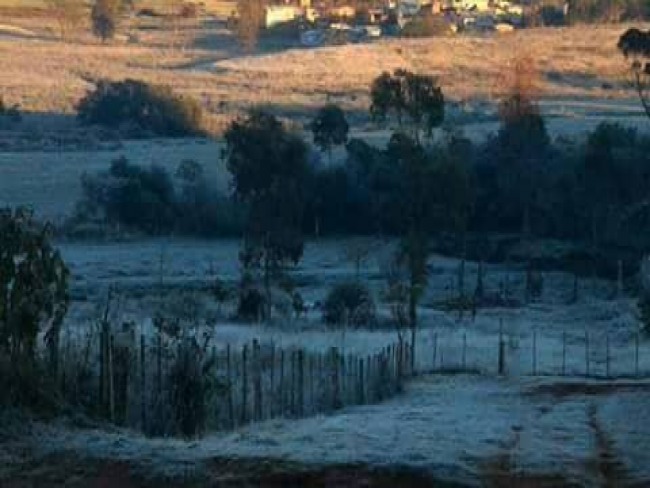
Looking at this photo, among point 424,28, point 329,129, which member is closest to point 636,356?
point 329,129

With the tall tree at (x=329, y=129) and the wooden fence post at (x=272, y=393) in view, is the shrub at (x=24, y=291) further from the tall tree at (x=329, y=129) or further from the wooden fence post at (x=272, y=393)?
the tall tree at (x=329, y=129)

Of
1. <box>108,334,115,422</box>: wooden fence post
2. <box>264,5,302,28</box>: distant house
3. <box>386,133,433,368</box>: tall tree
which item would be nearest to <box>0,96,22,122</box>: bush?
Result: <box>386,133,433,368</box>: tall tree

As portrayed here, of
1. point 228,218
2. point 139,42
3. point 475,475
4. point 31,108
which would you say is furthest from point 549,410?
point 139,42

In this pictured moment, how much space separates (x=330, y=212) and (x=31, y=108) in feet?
103

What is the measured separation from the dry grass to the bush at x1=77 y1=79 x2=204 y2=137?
6.14 feet

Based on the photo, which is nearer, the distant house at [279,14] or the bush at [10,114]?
the bush at [10,114]

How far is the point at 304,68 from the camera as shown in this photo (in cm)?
10062

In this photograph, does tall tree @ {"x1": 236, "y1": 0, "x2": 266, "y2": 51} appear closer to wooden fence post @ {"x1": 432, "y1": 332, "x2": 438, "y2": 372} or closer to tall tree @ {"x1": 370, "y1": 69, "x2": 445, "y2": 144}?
tall tree @ {"x1": 370, "y1": 69, "x2": 445, "y2": 144}

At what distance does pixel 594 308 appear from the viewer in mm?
43406

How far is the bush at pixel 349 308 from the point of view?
39250 mm

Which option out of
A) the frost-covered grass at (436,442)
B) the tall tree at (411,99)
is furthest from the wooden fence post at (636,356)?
the tall tree at (411,99)

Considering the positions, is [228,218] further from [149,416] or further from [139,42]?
[139,42]

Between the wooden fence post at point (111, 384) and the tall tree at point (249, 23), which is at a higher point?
the tall tree at point (249, 23)

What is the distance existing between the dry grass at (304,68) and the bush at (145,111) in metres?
1.87
